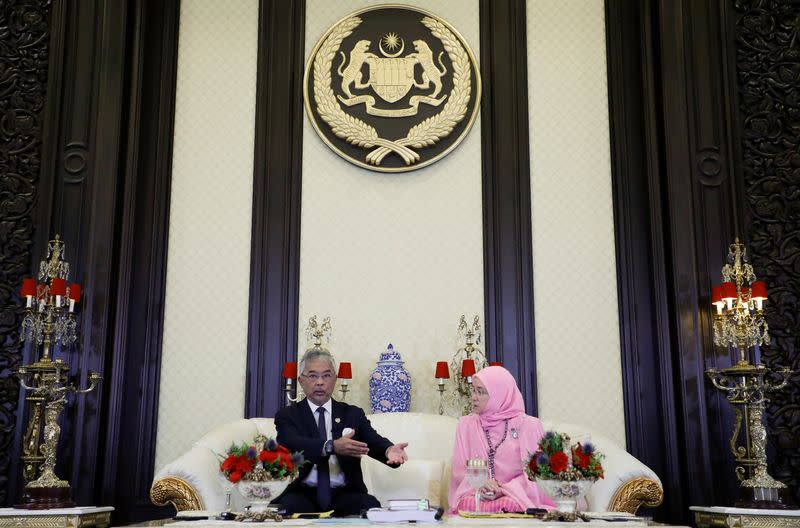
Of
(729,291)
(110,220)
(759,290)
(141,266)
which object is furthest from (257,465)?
(759,290)

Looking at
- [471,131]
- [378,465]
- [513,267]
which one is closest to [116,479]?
[378,465]

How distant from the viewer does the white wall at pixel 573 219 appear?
5996 millimetres

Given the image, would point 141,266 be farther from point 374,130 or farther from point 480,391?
point 480,391

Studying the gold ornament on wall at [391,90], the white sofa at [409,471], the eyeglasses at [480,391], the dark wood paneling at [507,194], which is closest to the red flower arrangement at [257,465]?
the white sofa at [409,471]

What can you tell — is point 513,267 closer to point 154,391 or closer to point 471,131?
point 471,131

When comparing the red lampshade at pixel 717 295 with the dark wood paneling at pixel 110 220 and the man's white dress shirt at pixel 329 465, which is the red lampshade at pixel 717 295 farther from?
the dark wood paneling at pixel 110 220

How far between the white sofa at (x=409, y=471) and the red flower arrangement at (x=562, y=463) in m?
1.37

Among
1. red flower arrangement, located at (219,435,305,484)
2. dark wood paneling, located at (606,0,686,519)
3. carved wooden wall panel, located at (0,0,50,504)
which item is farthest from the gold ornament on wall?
red flower arrangement, located at (219,435,305,484)

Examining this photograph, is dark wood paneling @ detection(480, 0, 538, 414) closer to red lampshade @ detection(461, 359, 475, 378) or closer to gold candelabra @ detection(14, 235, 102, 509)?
red lampshade @ detection(461, 359, 475, 378)

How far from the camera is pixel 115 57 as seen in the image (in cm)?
609

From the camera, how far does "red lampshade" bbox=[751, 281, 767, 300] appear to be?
5.33 m

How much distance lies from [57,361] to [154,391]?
0.87 m

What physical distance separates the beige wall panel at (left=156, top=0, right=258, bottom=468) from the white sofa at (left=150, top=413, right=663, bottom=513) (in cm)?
88

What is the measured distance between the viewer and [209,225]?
20.6 ft
